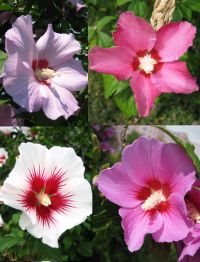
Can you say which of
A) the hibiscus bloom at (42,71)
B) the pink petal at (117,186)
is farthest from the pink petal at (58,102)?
the pink petal at (117,186)

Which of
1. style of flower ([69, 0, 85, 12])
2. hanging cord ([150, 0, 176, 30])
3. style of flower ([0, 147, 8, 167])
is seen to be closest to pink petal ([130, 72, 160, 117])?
hanging cord ([150, 0, 176, 30])

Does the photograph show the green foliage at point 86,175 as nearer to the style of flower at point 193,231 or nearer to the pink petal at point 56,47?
the pink petal at point 56,47

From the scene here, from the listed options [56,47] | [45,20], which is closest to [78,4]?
[45,20]

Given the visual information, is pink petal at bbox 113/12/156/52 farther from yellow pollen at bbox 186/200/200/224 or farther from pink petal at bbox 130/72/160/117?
yellow pollen at bbox 186/200/200/224

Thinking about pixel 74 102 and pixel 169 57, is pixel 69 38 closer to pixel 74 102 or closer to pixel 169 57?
pixel 74 102

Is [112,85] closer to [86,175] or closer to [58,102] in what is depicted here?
[58,102]

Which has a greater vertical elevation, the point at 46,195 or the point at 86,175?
the point at 46,195
